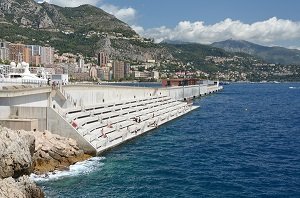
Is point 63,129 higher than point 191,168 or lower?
higher

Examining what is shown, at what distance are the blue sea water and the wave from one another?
8 cm

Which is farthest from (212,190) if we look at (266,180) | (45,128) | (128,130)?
(128,130)

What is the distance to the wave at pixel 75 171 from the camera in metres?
33.7


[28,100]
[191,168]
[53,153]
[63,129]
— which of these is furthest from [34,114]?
[191,168]

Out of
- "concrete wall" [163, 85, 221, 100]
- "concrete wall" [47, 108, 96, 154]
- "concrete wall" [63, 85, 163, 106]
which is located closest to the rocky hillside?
"concrete wall" [47, 108, 96, 154]

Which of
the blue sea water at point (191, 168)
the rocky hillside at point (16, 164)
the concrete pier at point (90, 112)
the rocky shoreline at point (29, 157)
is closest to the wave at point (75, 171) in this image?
the blue sea water at point (191, 168)

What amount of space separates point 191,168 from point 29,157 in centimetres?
1400

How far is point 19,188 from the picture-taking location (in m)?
26.4

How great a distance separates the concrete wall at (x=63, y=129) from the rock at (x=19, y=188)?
12.9m

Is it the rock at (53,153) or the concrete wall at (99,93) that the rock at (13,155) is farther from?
the concrete wall at (99,93)

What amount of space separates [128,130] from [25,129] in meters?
16.0

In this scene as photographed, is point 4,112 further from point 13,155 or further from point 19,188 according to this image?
point 19,188

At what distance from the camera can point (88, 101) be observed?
58781mm

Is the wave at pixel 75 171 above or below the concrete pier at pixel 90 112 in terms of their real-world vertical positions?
below
